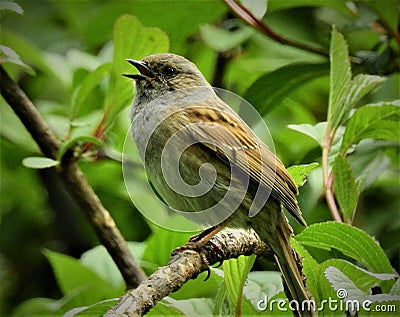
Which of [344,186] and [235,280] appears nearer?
[235,280]

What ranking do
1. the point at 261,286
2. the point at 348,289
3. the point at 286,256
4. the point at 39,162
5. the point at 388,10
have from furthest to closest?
the point at 388,10
the point at 39,162
the point at 261,286
the point at 286,256
the point at 348,289

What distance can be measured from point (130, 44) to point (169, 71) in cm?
14

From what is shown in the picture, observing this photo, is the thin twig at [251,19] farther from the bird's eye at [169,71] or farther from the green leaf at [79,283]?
the green leaf at [79,283]

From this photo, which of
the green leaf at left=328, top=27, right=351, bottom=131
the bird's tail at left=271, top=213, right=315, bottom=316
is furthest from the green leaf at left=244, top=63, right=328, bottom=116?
the bird's tail at left=271, top=213, right=315, bottom=316

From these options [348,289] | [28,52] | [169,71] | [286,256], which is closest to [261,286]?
[286,256]

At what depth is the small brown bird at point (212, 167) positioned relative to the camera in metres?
1.79

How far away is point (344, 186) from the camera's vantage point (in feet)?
6.10

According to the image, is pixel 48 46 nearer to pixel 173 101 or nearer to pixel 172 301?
pixel 173 101

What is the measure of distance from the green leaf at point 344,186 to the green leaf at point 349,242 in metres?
0.15

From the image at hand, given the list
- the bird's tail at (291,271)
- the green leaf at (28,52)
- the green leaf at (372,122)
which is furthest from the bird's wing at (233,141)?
the green leaf at (28,52)

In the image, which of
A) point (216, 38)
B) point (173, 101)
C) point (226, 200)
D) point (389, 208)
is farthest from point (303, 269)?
point (216, 38)

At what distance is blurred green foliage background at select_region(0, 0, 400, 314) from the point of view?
239 cm

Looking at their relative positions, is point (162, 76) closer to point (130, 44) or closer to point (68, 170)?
point (130, 44)

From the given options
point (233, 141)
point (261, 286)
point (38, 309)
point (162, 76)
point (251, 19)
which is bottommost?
point (38, 309)
